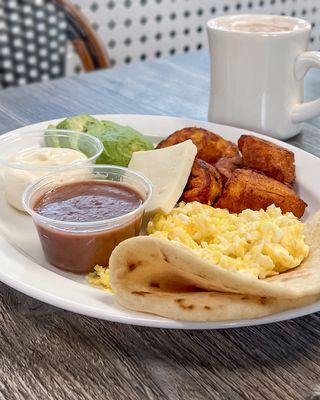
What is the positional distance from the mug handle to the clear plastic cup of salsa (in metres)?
0.70

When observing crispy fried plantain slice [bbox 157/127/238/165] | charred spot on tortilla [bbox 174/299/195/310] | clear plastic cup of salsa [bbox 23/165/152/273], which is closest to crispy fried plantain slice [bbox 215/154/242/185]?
crispy fried plantain slice [bbox 157/127/238/165]

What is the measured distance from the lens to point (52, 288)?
1.17 metres

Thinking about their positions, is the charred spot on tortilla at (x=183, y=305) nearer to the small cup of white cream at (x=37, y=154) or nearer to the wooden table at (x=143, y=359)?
the wooden table at (x=143, y=359)

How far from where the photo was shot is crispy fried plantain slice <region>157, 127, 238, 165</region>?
1.77m

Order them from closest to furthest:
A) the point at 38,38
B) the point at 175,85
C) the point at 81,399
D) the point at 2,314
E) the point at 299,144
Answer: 1. the point at 81,399
2. the point at 2,314
3. the point at 299,144
4. the point at 175,85
5. the point at 38,38

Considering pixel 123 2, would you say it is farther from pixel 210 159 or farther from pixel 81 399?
pixel 81 399

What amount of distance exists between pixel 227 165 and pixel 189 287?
0.66 meters

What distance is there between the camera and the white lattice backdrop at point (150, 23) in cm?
455

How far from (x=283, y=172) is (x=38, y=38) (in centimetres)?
227

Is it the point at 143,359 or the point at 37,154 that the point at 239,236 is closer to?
the point at 143,359

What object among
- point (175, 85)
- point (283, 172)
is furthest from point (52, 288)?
point (175, 85)

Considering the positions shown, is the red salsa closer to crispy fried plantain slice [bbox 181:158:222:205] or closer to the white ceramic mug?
crispy fried plantain slice [bbox 181:158:222:205]

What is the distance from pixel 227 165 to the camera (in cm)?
174

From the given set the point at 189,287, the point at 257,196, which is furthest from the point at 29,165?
the point at 189,287
